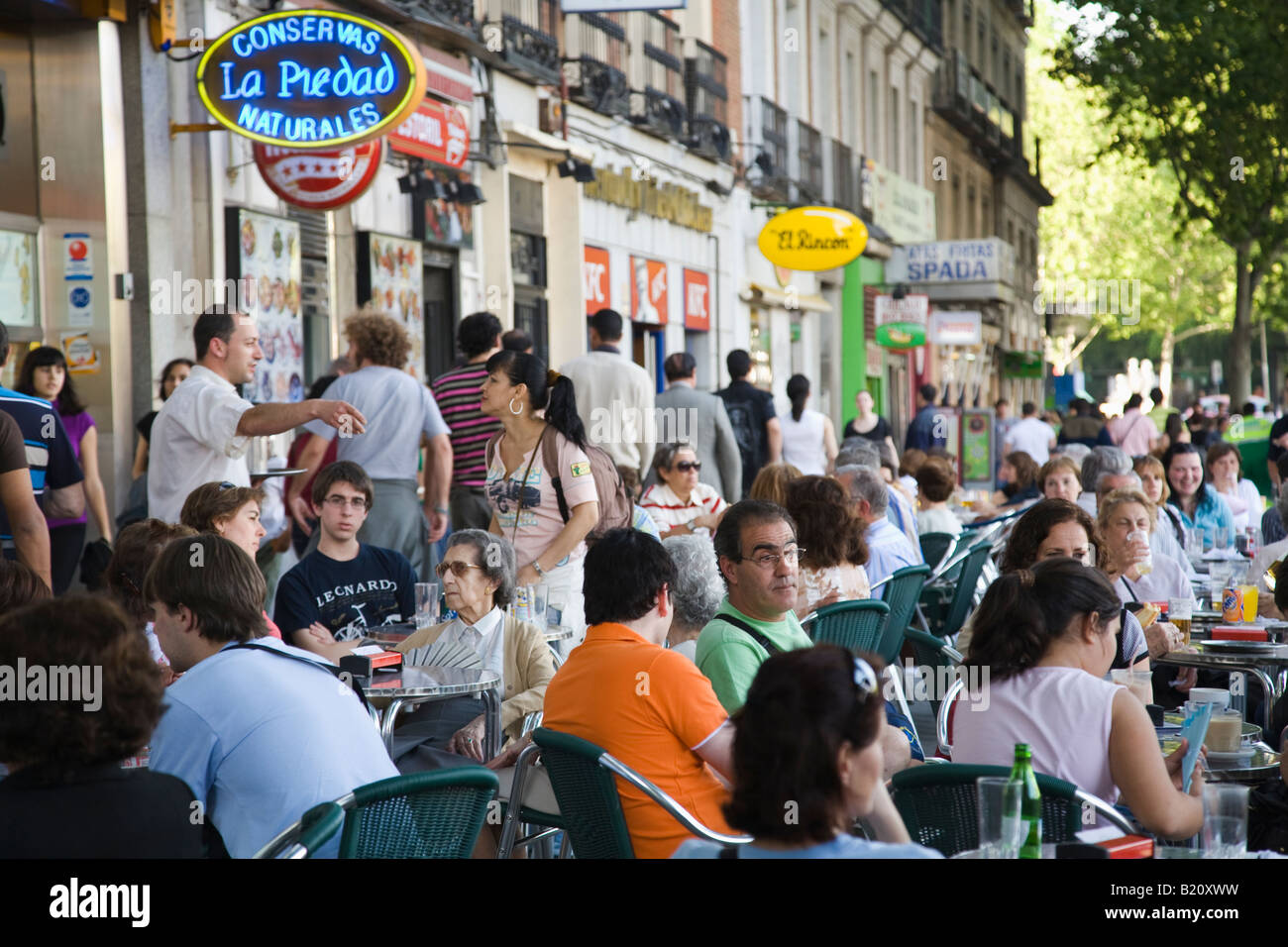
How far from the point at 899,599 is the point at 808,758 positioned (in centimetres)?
480

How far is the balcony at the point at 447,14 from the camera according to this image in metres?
13.3

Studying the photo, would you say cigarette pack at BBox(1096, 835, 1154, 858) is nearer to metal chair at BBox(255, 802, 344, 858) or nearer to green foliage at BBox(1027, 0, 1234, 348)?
metal chair at BBox(255, 802, 344, 858)

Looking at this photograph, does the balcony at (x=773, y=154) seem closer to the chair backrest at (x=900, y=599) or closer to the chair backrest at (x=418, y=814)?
the chair backrest at (x=900, y=599)

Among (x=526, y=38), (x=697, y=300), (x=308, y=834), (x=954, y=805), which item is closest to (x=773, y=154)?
(x=697, y=300)

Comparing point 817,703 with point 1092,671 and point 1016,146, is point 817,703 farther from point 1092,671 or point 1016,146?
point 1016,146

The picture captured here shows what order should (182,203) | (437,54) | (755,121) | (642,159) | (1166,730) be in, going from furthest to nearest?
(755,121)
(642,159)
(437,54)
(182,203)
(1166,730)

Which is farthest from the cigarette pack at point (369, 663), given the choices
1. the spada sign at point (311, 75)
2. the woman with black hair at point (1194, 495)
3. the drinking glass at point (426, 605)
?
the woman with black hair at point (1194, 495)

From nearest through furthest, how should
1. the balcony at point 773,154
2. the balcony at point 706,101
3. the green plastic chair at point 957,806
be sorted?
the green plastic chair at point 957,806 < the balcony at point 706,101 < the balcony at point 773,154

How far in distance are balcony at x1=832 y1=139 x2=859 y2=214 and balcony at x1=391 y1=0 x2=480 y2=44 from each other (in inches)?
550

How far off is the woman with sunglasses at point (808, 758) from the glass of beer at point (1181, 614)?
13.1 ft

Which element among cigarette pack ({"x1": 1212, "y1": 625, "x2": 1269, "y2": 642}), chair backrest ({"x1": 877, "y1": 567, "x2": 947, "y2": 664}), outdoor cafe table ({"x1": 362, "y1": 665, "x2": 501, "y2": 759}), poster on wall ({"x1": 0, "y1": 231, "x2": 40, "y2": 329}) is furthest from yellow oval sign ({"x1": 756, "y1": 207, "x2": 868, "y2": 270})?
outdoor cafe table ({"x1": 362, "y1": 665, "x2": 501, "y2": 759})
